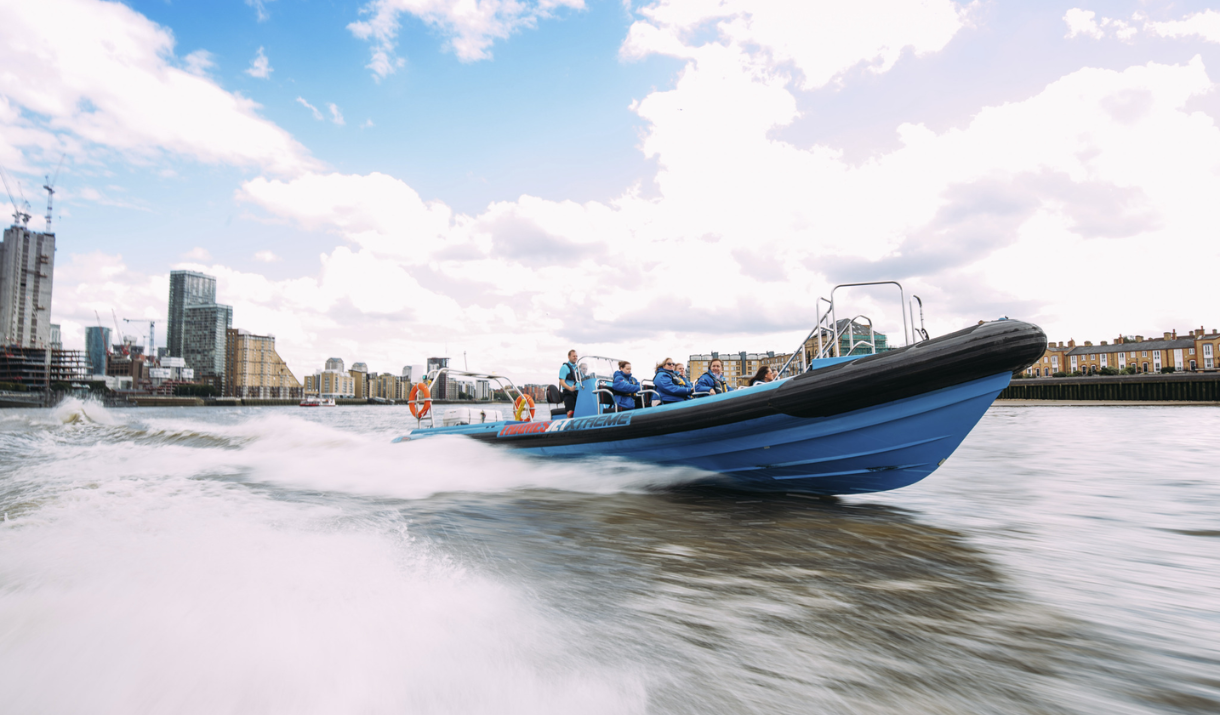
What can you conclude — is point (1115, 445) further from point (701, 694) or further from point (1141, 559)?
point (701, 694)

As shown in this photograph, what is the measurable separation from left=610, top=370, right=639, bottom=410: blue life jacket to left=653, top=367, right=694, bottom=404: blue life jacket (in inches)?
15.3

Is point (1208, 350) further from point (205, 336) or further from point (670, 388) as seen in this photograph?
point (205, 336)

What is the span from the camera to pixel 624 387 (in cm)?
723

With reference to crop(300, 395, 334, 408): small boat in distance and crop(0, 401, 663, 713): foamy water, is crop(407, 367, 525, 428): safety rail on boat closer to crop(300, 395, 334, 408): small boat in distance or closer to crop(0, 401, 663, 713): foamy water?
crop(0, 401, 663, 713): foamy water

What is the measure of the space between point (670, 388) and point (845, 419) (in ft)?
7.20

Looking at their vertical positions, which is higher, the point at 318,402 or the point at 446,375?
the point at 446,375

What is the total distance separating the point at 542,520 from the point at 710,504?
179cm

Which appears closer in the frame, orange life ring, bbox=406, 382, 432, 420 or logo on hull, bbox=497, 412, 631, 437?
logo on hull, bbox=497, 412, 631, 437

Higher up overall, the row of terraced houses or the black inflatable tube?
the row of terraced houses

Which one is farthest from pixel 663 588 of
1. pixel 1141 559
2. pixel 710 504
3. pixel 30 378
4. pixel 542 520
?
pixel 30 378

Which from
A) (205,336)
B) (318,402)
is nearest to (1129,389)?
(318,402)

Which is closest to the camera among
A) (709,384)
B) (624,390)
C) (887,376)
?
(887,376)

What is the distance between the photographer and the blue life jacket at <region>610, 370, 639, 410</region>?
7234 millimetres

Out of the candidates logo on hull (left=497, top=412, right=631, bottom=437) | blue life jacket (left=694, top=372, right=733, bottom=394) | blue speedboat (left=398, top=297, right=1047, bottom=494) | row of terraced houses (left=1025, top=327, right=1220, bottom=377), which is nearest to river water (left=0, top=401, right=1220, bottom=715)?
blue speedboat (left=398, top=297, right=1047, bottom=494)
